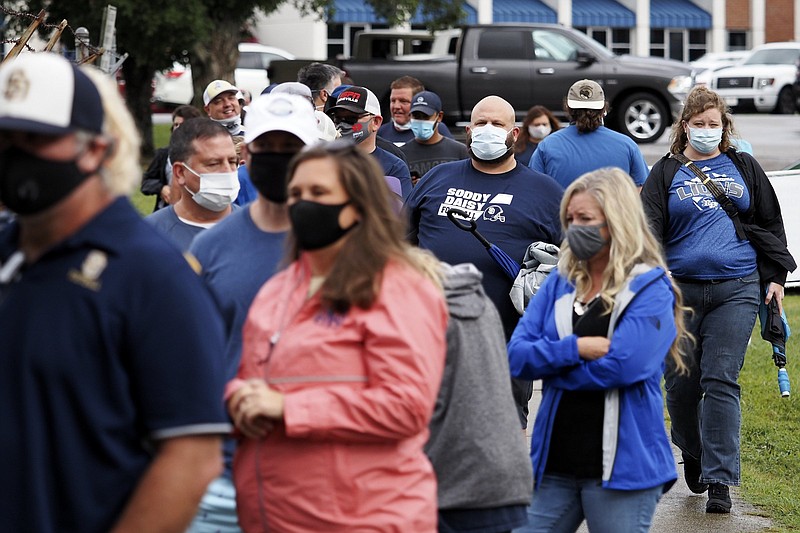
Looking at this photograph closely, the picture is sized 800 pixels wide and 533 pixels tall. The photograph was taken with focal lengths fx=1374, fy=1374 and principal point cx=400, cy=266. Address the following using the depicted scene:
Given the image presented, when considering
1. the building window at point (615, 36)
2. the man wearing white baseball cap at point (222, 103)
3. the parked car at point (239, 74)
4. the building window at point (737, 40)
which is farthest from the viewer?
the building window at point (737, 40)

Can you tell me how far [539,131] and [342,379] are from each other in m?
8.81

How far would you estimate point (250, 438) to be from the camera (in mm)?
3402

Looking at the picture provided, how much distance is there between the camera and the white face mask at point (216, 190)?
529cm

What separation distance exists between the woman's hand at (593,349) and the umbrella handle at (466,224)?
199 centimetres

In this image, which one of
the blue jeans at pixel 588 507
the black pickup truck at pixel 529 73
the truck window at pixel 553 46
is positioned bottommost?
the blue jeans at pixel 588 507

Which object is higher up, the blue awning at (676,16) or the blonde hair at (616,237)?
the blue awning at (676,16)

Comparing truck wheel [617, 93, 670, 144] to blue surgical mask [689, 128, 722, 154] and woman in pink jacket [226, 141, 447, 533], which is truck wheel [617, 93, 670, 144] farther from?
woman in pink jacket [226, 141, 447, 533]

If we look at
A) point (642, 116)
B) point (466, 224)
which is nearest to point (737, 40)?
point (642, 116)

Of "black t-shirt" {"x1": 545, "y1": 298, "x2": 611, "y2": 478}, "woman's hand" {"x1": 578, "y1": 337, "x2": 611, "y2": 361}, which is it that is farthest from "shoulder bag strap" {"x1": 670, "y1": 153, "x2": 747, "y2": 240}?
"woman's hand" {"x1": 578, "y1": 337, "x2": 611, "y2": 361}

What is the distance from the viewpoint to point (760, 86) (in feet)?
117

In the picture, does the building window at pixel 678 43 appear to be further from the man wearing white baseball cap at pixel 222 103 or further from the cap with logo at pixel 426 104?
the man wearing white baseball cap at pixel 222 103

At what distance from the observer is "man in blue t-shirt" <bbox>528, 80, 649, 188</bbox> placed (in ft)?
27.4

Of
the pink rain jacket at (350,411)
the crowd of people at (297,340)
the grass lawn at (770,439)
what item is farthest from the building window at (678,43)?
the pink rain jacket at (350,411)

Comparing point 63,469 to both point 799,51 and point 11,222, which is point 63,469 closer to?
point 11,222
